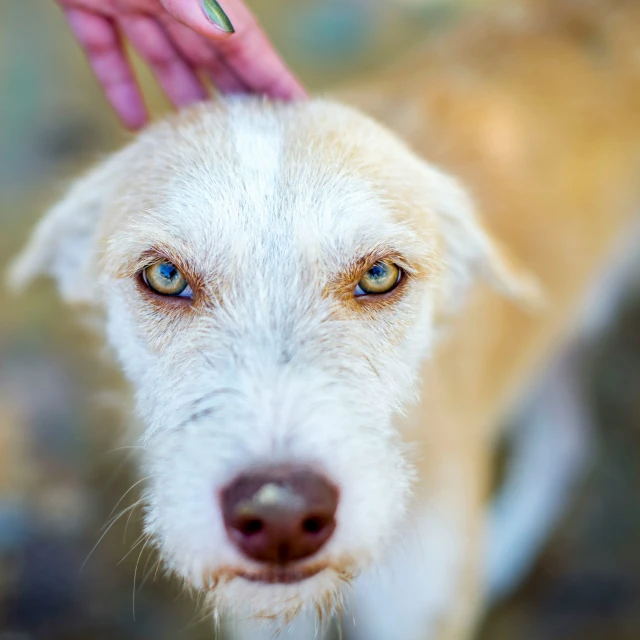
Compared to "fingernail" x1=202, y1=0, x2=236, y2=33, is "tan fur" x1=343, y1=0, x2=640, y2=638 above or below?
below

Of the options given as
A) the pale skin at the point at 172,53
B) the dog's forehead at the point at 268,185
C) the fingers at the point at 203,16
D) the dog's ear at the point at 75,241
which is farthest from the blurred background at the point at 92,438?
the fingers at the point at 203,16

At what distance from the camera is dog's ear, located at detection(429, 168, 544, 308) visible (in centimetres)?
240

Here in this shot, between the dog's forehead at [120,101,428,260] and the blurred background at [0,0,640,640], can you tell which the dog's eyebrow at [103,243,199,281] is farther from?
the blurred background at [0,0,640,640]

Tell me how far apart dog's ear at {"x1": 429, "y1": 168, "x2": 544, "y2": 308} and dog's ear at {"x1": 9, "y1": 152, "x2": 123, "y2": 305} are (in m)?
1.18

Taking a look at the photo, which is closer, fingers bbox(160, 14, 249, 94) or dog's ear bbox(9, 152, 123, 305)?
dog's ear bbox(9, 152, 123, 305)

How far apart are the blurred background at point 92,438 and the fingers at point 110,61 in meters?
1.16

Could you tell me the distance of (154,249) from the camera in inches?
73.4

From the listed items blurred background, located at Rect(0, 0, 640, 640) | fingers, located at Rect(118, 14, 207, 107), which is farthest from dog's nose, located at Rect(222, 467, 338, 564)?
fingers, located at Rect(118, 14, 207, 107)

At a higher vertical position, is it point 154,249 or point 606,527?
point 154,249

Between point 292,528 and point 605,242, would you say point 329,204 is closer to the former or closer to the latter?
point 292,528

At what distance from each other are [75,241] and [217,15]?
102 cm

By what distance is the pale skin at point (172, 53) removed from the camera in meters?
2.34

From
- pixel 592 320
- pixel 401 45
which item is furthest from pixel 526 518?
pixel 401 45

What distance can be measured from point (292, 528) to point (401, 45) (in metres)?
5.41
